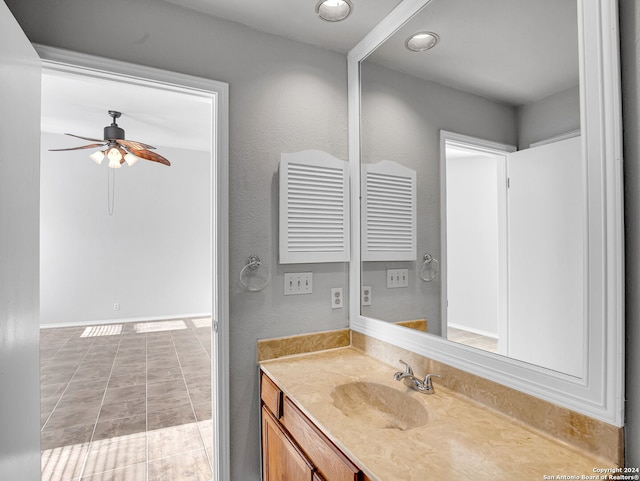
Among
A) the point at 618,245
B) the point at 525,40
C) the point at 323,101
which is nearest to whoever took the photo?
the point at 618,245

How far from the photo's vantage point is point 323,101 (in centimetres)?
197

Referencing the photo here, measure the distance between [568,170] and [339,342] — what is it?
4.47ft

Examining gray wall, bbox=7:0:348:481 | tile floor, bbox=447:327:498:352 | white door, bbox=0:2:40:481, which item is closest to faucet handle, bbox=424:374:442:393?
tile floor, bbox=447:327:498:352

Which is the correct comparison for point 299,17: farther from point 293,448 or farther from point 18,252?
point 293,448

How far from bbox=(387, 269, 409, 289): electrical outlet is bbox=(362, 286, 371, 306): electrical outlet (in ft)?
0.44

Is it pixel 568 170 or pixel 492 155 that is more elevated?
pixel 492 155

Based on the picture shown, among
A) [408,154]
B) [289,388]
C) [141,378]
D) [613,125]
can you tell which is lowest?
[141,378]

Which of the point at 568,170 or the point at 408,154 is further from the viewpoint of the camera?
the point at 408,154

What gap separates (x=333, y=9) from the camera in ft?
5.43

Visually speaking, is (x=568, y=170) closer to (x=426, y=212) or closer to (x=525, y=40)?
(x=525, y=40)

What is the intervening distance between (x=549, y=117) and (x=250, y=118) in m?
1.28

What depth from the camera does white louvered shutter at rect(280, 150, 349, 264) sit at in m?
1.83

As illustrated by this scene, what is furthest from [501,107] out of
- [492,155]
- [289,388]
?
[289,388]

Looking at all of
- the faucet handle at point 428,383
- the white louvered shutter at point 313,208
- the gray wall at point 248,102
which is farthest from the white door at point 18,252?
the faucet handle at point 428,383
